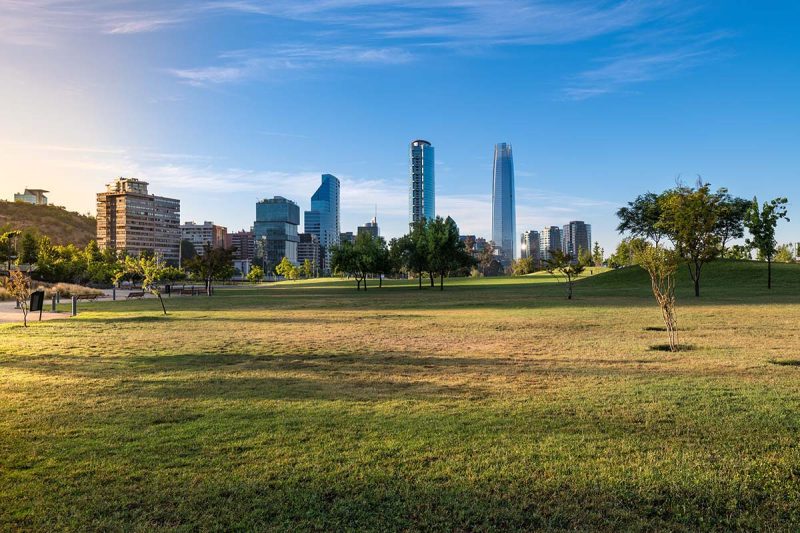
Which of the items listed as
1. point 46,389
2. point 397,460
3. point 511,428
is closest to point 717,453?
point 511,428

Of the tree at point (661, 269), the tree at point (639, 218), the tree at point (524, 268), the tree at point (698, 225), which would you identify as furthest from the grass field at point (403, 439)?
the tree at point (524, 268)

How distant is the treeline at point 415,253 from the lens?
6056cm

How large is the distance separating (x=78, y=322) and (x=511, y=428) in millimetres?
22218

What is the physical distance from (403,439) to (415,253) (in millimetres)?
56755

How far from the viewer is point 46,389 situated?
9102 millimetres

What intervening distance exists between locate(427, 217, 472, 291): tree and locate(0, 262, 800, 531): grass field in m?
46.6

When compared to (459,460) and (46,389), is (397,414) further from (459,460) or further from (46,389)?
(46,389)

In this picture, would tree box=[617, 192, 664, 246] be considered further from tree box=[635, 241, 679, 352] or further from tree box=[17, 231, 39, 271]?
tree box=[17, 231, 39, 271]

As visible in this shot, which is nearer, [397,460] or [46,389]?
[397,460]

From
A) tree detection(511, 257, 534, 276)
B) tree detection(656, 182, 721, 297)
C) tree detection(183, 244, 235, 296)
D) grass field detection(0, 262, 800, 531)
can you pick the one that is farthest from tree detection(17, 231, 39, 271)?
tree detection(511, 257, 534, 276)

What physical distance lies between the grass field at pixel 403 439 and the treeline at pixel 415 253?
47.2 metres

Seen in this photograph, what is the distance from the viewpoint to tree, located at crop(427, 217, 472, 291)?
60000 mm

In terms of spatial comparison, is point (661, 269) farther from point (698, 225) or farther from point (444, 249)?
point (444, 249)

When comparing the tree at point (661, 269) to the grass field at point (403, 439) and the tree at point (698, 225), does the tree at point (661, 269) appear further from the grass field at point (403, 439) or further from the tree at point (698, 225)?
the tree at point (698, 225)
